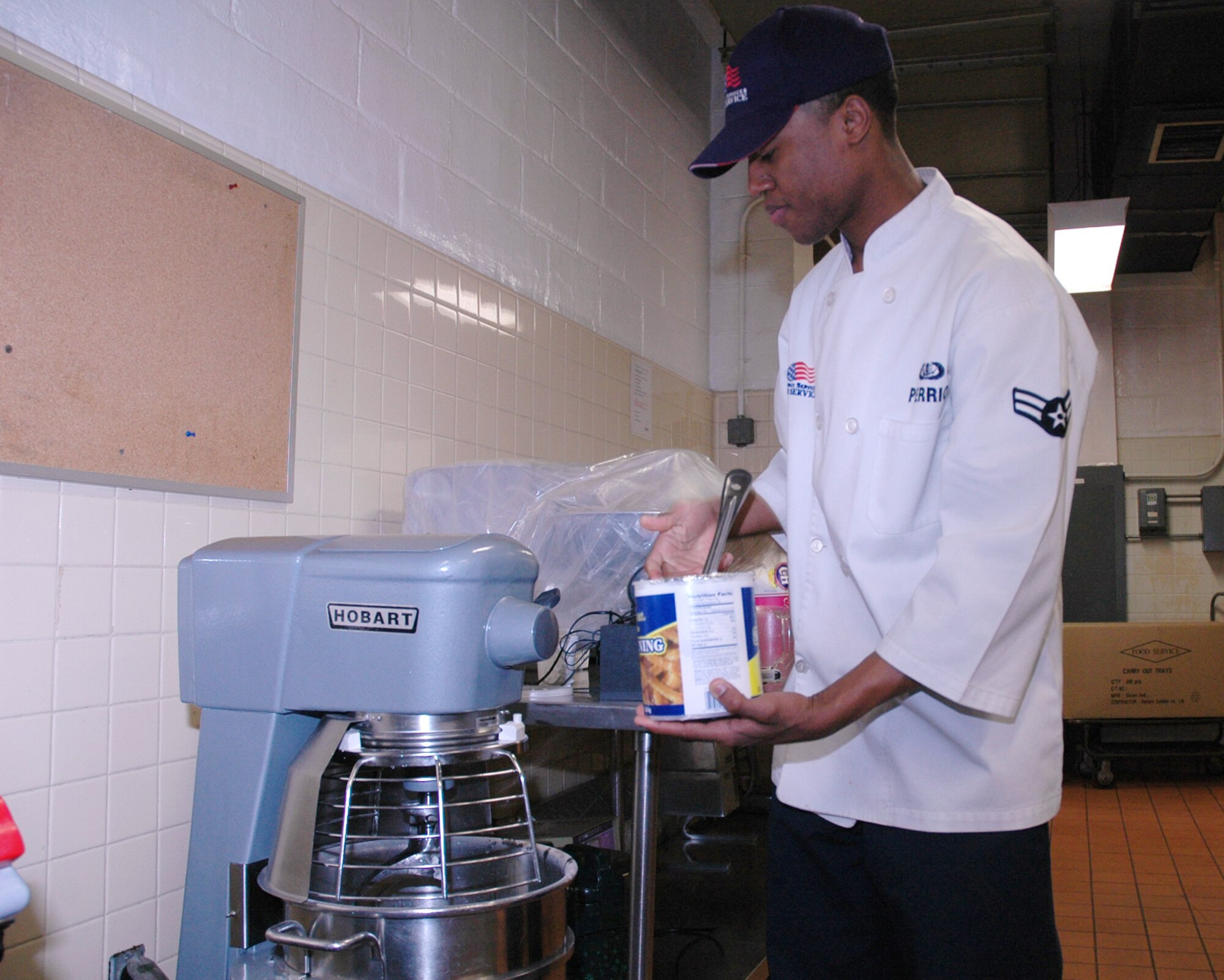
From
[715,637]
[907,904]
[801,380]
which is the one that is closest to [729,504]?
[715,637]

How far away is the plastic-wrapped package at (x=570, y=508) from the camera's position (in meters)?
2.16

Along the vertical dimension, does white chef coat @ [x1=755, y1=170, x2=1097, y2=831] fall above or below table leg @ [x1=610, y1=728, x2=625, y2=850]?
above

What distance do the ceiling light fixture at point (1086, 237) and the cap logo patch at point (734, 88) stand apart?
10.3 feet

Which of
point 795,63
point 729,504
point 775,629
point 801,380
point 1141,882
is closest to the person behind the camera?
point 729,504

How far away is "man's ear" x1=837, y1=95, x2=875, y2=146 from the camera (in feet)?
4.23

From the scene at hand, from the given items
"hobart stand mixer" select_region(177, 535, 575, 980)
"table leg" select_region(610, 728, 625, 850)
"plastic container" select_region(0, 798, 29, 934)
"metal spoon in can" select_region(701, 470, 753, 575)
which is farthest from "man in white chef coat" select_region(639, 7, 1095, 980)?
"table leg" select_region(610, 728, 625, 850)

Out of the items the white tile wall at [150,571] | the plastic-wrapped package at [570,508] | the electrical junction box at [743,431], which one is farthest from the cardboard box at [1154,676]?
the white tile wall at [150,571]

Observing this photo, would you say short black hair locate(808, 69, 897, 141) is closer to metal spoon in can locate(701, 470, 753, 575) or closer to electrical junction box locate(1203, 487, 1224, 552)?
metal spoon in can locate(701, 470, 753, 575)

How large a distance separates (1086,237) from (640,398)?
2.18 meters

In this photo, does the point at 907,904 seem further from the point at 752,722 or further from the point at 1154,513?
the point at 1154,513

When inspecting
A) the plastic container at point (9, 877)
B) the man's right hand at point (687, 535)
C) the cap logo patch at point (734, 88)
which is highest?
the cap logo patch at point (734, 88)

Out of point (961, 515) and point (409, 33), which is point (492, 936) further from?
point (409, 33)

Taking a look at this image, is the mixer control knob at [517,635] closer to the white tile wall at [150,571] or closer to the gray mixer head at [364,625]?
the gray mixer head at [364,625]

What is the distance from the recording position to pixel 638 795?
1.97 metres
